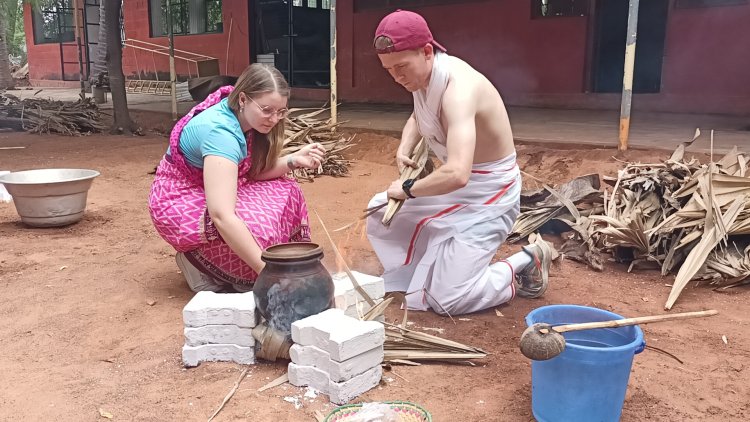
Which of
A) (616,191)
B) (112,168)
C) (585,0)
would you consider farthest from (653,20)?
(112,168)

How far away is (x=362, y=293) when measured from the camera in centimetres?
246

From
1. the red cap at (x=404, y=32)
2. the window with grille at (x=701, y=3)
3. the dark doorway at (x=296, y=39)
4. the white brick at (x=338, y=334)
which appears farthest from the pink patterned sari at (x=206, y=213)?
the dark doorway at (x=296, y=39)

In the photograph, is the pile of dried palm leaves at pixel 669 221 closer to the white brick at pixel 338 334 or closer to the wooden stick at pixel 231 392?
the white brick at pixel 338 334

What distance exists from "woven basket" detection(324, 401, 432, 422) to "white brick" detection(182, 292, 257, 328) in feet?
1.80

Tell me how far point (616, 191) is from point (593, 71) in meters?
5.73

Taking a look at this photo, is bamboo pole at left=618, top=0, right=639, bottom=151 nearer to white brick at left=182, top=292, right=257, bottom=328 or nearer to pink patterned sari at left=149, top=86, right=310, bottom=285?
pink patterned sari at left=149, top=86, right=310, bottom=285

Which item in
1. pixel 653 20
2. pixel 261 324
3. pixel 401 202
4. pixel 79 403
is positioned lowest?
pixel 79 403

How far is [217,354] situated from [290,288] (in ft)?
1.40

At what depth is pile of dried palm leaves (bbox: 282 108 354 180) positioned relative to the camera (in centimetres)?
Answer: 643

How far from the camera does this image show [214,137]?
258 centimetres

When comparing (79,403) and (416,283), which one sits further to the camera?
(416,283)

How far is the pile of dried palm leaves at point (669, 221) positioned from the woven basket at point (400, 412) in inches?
65.1

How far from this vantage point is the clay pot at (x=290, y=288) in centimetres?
223

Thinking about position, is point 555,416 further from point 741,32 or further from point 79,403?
point 741,32
